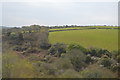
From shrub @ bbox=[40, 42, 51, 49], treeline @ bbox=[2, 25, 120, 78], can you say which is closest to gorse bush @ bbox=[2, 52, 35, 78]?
treeline @ bbox=[2, 25, 120, 78]

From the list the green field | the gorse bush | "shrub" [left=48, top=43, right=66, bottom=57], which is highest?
the green field

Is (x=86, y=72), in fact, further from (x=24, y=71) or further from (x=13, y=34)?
(x=13, y=34)

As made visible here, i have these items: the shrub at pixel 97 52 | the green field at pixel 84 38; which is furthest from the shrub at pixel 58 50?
the green field at pixel 84 38

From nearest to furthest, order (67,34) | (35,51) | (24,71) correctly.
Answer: (24,71), (35,51), (67,34)

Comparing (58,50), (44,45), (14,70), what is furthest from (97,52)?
(14,70)

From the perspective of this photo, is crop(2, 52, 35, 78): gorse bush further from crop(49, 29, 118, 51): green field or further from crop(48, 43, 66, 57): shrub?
crop(49, 29, 118, 51): green field

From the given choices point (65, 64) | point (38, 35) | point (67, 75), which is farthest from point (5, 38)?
point (67, 75)

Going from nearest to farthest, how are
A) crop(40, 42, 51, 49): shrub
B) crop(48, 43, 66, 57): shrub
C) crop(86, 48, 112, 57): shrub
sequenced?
crop(86, 48, 112, 57): shrub
crop(48, 43, 66, 57): shrub
crop(40, 42, 51, 49): shrub

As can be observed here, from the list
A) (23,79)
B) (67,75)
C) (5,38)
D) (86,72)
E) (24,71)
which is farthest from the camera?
(5,38)
